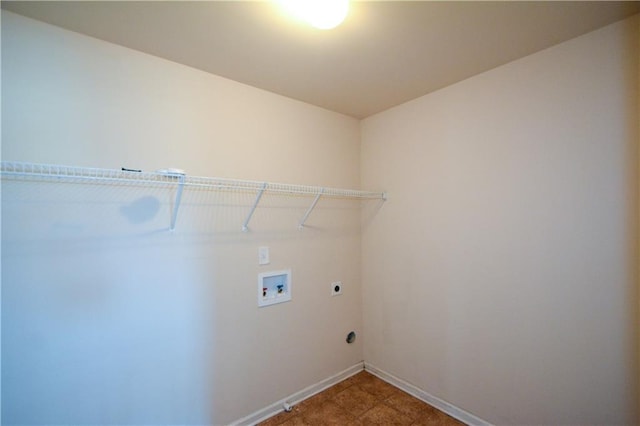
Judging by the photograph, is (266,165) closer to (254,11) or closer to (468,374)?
(254,11)

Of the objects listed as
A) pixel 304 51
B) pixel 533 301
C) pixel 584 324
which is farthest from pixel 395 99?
pixel 584 324

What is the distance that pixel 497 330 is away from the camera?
1888 mm

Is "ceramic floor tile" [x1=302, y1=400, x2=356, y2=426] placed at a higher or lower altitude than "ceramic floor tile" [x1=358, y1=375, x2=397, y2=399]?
higher

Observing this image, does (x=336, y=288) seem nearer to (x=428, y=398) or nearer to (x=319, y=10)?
(x=428, y=398)

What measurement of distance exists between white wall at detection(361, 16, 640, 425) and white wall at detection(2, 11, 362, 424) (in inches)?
32.8

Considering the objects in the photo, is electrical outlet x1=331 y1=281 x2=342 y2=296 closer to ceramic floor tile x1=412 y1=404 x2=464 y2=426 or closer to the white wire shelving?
the white wire shelving

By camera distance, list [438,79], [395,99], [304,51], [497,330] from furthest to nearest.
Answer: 1. [395,99]
2. [438,79]
3. [497,330]
4. [304,51]

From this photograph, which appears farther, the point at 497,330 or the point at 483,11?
the point at 497,330

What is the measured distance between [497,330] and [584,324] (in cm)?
46

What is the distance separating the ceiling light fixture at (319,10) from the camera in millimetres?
1219

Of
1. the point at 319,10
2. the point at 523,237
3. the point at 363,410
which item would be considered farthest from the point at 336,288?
the point at 319,10

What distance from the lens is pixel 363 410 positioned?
2.17 m

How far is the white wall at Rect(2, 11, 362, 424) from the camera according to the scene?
4.49ft

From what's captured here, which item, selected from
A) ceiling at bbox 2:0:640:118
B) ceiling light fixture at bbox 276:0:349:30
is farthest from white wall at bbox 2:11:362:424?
ceiling light fixture at bbox 276:0:349:30
